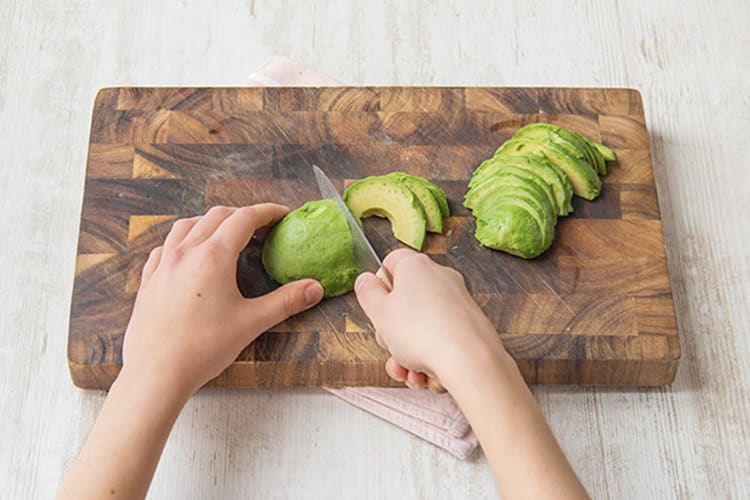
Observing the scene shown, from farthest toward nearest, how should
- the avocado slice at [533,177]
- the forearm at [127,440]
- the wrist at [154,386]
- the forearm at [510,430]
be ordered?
the avocado slice at [533,177], the wrist at [154,386], the forearm at [127,440], the forearm at [510,430]

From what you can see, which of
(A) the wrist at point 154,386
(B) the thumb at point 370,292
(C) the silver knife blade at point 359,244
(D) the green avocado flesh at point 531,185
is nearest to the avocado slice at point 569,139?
(D) the green avocado flesh at point 531,185

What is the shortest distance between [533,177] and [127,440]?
994 mm

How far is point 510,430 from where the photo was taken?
57.1 inches

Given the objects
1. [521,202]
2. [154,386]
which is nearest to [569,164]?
[521,202]

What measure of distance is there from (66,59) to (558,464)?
1723 millimetres

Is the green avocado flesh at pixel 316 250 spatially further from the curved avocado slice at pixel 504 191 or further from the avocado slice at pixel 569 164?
the avocado slice at pixel 569 164

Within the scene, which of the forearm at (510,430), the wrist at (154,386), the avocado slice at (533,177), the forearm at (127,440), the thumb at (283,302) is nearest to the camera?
the forearm at (510,430)

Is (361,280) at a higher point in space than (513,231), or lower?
higher

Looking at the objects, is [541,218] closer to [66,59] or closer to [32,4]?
[66,59]

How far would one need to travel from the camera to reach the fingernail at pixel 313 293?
1.86 m

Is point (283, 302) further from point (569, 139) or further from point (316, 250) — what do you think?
point (569, 139)

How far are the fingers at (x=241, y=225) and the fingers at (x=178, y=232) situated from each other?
2.8 inches

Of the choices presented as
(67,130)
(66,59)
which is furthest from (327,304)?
(66,59)

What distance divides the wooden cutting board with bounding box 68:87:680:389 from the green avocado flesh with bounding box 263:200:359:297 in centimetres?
4
